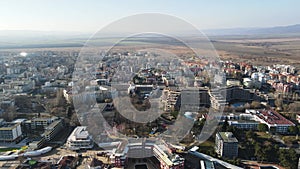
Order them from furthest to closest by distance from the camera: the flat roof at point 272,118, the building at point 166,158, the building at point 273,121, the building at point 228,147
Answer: the flat roof at point 272,118
the building at point 273,121
the building at point 228,147
the building at point 166,158

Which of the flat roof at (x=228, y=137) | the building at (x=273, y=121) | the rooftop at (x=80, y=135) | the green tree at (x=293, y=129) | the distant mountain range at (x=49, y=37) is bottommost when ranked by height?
the green tree at (x=293, y=129)

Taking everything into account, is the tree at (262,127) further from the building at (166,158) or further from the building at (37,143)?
the building at (37,143)

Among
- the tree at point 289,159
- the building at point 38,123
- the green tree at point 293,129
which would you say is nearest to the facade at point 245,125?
the green tree at point 293,129

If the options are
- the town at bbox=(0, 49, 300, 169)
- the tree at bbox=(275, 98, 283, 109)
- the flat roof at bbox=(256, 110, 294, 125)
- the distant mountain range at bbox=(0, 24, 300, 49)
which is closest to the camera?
the town at bbox=(0, 49, 300, 169)

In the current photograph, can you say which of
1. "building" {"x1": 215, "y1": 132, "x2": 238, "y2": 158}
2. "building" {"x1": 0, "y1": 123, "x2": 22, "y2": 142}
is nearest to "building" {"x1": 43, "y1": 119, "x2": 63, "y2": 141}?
"building" {"x1": 0, "y1": 123, "x2": 22, "y2": 142}

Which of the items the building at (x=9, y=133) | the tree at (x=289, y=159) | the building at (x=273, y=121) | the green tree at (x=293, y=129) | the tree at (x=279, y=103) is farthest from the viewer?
the tree at (x=279, y=103)

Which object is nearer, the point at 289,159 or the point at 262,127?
the point at 289,159

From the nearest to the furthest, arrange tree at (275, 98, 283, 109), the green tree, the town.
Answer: the town
the green tree
tree at (275, 98, 283, 109)

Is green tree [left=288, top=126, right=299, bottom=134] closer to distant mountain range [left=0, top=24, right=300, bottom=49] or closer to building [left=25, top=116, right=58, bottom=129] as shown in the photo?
building [left=25, top=116, right=58, bottom=129]

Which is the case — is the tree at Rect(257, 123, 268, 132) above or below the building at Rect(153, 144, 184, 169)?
below

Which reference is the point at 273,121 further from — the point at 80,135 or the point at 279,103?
the point at 80,135

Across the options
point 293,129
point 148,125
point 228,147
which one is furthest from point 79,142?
point 293,129

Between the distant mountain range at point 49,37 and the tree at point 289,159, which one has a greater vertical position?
the distant mountain range at point 49,37

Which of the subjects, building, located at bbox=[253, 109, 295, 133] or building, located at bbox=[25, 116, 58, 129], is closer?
building, located at bbox=[253, 109, 295, 133]
